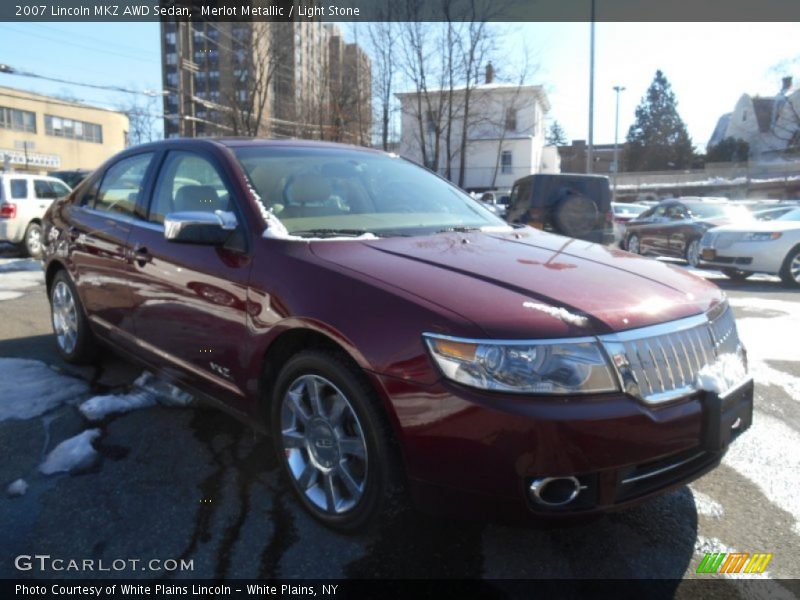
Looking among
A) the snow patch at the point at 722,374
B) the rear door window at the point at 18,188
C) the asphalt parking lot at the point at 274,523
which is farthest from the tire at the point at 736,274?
the rear door window at the point at 18,188

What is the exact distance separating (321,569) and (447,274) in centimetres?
120

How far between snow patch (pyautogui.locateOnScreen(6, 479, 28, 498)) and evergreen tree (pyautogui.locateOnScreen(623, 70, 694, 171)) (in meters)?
81.9

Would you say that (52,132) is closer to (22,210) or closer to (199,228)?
(22,210)

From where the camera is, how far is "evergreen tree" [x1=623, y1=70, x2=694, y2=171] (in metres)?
75.8

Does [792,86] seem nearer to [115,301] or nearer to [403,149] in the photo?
[403,149]

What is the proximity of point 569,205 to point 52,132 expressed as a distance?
178 feet

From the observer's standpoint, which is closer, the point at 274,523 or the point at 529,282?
the point at 529,282

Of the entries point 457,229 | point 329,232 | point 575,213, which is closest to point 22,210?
point 575,213

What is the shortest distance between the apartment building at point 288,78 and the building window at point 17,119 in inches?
1078

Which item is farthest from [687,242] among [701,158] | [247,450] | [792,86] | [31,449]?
[701,158]

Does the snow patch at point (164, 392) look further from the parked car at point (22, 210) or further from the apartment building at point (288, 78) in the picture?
the apartment building at point (288, 78)

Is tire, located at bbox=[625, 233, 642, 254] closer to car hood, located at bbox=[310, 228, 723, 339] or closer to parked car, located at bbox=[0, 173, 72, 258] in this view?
car hood, located at bbox=[310, 228, 723, 339]

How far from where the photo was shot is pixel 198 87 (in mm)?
67750

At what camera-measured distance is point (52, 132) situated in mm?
51844
